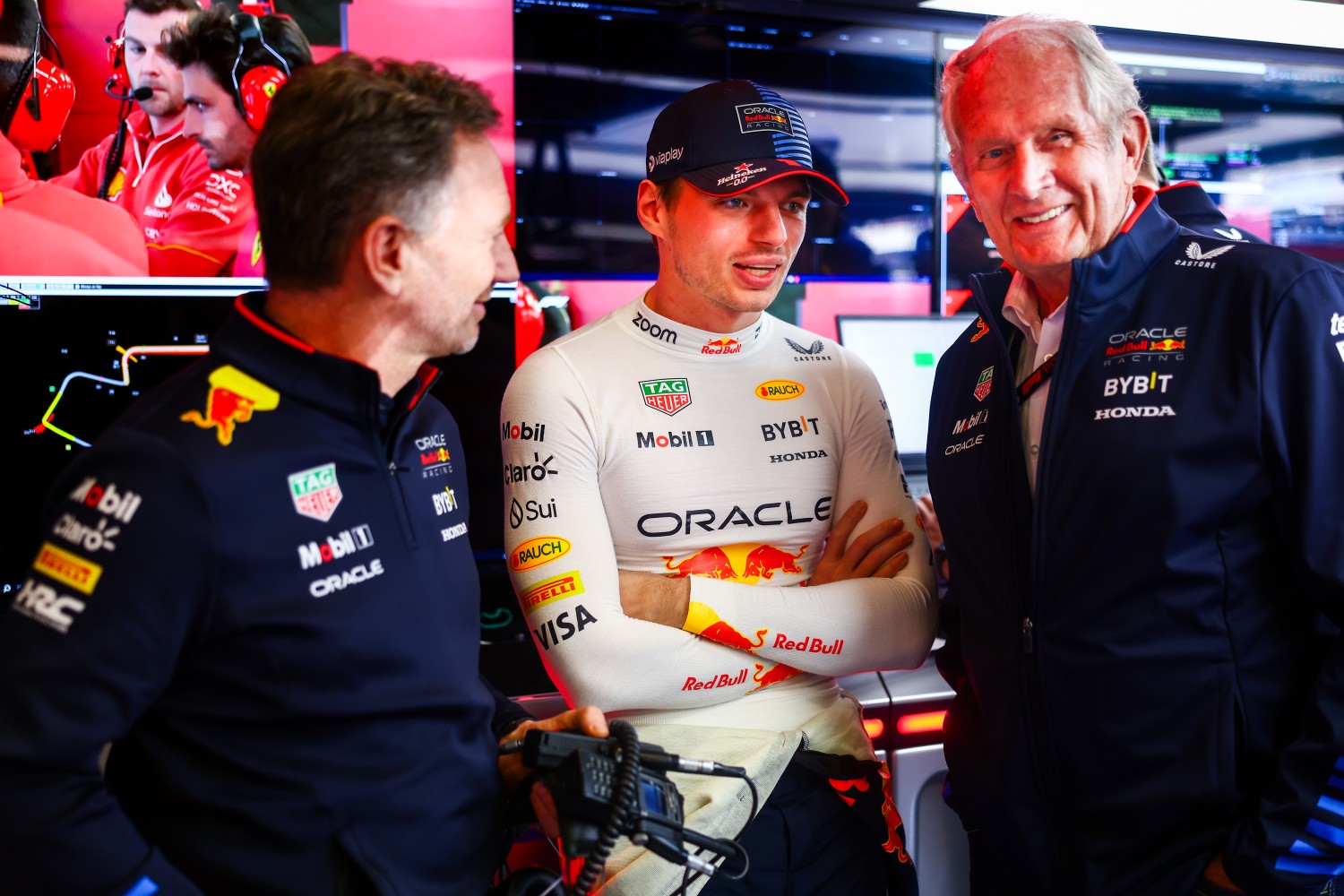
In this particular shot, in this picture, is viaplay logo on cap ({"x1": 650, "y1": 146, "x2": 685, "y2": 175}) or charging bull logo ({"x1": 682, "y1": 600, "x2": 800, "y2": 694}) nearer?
charging bull logo ({"x1": 682, "y1": 600, "x2": 800, "y2": 694})

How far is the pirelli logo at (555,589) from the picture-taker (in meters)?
1.41

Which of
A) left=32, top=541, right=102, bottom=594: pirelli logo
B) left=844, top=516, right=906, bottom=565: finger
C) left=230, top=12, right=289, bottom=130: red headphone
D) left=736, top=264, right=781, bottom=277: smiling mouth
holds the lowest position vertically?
left=844, top=516, right=906, bottom=565: finger

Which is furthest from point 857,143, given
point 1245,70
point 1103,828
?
point 1103,828

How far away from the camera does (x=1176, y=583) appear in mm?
1210

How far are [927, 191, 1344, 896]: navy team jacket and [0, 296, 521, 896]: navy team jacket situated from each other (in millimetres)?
701

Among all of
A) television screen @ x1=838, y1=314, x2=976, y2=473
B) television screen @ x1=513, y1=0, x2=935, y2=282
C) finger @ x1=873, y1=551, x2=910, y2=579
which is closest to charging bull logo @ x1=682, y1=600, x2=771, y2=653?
finger @ x1=873, y1=551, x2=910, y2=579

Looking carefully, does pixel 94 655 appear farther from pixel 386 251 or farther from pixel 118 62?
pixel 118 62

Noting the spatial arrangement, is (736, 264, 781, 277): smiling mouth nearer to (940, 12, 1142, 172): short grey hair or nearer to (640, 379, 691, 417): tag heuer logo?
(640, 379, 691, 417): tag heuer logo

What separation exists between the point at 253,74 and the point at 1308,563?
240 centimetres

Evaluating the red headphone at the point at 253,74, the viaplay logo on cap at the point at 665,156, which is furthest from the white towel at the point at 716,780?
the red headphone at the point at 253,74

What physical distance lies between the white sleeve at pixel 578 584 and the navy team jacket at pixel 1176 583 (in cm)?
41

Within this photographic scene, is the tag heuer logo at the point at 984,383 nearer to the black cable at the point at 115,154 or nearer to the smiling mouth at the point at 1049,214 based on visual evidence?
the smiling mouth at the point at 1049,214

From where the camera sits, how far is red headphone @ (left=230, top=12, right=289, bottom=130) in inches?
97.0

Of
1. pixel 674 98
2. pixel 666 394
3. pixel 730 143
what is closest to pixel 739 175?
pixel 730 143
